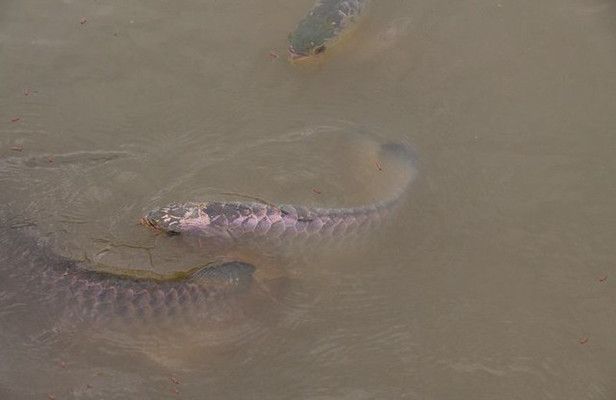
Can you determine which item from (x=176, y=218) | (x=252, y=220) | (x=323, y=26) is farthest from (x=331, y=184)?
(x=323, y=26)

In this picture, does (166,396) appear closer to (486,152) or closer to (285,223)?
(285,223)

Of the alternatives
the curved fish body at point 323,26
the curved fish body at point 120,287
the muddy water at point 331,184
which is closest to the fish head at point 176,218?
the muddy water at point 331,184

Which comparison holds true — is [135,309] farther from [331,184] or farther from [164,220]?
[331,184]

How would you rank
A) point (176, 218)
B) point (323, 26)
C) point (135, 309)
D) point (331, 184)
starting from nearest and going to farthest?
1. point (135, 309)
2. point (176, 218)
3. point (331, 184)
4. point (323, 26)

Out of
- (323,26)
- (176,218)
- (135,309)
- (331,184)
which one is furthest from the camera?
(323,26)

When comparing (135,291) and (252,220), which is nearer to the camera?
(135,291)

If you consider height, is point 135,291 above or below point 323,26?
below

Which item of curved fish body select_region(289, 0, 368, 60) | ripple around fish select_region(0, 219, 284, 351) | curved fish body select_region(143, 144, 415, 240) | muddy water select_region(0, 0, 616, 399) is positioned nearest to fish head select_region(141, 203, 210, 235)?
curved fish body select_region(143, 144, 415, 240)
